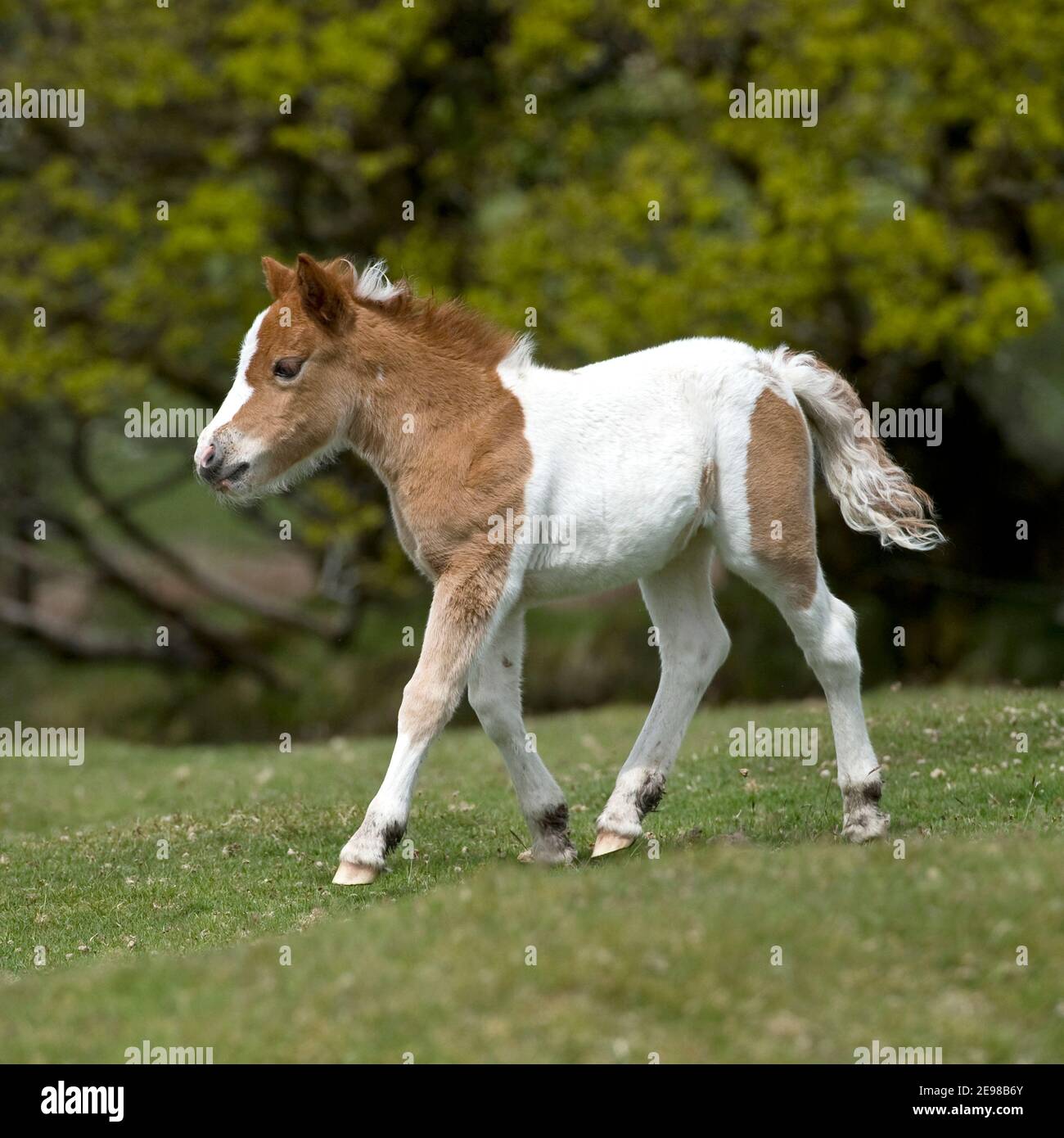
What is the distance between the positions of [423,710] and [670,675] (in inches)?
66.1

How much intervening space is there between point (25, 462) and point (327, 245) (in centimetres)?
689

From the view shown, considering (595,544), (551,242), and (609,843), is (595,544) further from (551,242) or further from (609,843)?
(551,242)

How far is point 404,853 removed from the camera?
9.22 metres

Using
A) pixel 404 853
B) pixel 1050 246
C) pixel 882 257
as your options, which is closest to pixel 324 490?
pixel 882 257

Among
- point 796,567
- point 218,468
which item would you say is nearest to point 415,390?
point 218,468

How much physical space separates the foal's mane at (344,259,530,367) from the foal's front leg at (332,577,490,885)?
4.65 ft

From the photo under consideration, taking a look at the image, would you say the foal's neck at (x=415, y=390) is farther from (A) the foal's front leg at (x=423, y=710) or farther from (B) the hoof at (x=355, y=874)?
(B) the hoof at (x=355, y=874)

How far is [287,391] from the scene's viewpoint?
852cm

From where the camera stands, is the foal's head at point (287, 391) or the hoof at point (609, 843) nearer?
the foal's head at point (287, 391)

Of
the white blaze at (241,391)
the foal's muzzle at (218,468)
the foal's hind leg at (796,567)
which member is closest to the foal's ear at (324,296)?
the white blaze at (241,391)

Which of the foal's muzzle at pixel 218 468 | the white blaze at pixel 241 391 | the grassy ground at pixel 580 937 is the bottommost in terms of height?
the grassy ground at pixel 580 937

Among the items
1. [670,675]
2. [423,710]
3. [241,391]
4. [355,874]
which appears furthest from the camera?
[670,675]

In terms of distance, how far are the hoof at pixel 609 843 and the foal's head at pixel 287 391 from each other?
2635 mm

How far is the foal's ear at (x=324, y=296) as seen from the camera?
8.47 meters
